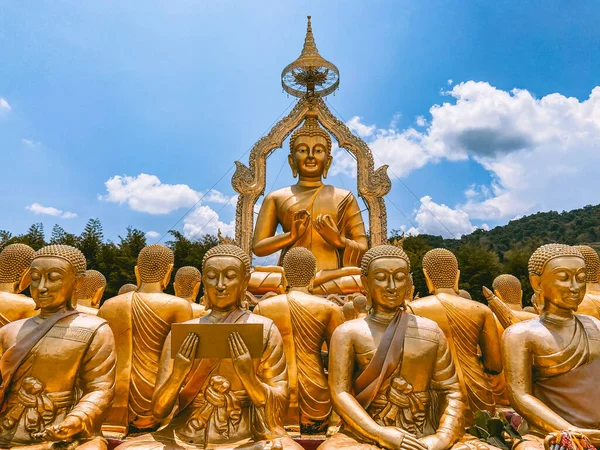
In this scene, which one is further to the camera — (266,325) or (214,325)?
(266,325)

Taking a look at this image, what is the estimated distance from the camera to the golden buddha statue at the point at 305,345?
579 cm

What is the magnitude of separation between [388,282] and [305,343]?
1.86 metres

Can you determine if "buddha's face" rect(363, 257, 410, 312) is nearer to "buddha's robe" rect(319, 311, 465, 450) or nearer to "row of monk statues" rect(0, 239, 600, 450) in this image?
"row of monk statues" rect(0, 239, 600, 450)

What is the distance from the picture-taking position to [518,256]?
83.9ft

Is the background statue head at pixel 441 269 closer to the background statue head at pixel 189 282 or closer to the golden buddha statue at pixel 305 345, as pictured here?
the golden buddha statue at pixel 305 345

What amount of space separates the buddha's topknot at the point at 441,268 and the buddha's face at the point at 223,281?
255 centimetres

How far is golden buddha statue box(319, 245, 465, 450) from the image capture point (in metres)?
4.00

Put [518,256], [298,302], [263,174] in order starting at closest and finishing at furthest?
1. [298,302]
2. [263,174]
3. [518,256]

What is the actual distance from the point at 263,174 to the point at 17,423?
8763mm

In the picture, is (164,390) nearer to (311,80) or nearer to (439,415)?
(439,415)

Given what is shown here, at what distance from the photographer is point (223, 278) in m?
4.41

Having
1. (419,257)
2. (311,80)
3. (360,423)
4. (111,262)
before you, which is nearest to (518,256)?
(419,257)

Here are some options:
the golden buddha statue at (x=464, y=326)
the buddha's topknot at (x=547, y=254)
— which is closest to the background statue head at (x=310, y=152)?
the golden buddha statue at (x=464, y=326)

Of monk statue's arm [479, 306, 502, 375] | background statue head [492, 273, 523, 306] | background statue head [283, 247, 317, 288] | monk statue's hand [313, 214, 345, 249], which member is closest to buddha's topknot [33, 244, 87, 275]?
background statue head [283, 247, 317, 288]
